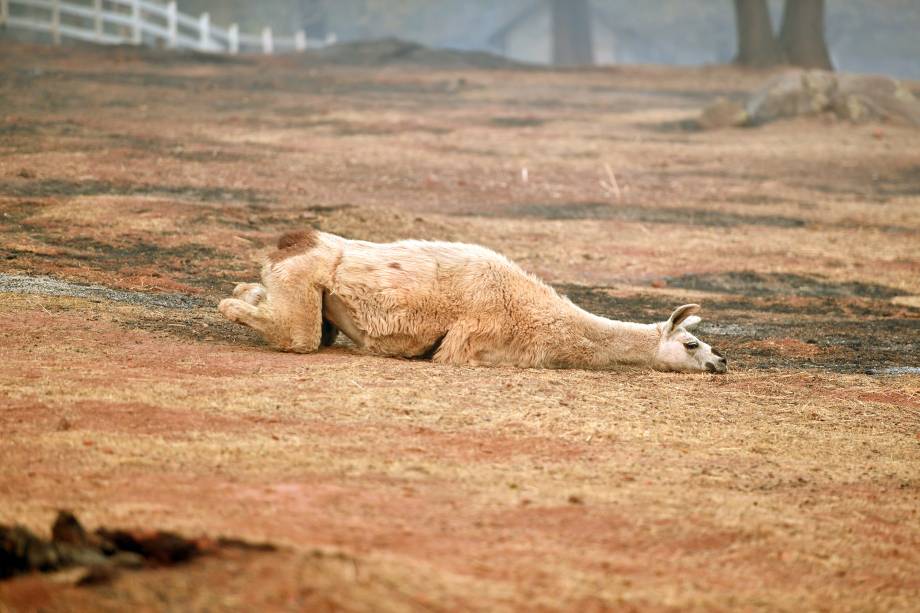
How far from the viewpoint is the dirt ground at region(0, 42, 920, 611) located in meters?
5.05

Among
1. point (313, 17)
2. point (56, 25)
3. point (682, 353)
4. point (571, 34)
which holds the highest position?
point (313, 17)

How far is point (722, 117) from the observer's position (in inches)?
1129

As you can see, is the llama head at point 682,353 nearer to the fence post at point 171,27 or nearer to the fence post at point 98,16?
the fence post at point 98,16

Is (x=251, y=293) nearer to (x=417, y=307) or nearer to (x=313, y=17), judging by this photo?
(x=417, y=307)

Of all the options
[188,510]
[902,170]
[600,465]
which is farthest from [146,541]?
[902,170]

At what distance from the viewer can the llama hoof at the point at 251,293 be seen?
29.9ft

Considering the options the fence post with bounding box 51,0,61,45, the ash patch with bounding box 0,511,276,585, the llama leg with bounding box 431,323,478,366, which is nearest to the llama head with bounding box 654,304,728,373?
the llama leg with bounding box 431,323,478,366

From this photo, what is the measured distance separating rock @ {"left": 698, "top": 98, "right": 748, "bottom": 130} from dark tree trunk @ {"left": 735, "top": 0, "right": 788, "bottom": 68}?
36.4 ft

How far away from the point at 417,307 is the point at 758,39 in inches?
1295

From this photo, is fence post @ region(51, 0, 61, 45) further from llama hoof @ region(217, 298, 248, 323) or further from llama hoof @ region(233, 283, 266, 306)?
llama hoof @ region(217, 298, 248, 323)

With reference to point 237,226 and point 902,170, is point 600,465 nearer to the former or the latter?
point 237,226

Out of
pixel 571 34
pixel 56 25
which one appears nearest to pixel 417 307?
pixel 56 25

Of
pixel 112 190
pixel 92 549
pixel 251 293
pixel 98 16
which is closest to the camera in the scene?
pixel 92 549

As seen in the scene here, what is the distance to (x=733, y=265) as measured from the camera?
15.7 meters
